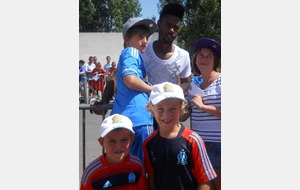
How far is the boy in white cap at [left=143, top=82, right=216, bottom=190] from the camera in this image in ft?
8.37

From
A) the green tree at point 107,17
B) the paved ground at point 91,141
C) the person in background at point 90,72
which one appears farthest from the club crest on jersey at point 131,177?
the green tree at point 107,17

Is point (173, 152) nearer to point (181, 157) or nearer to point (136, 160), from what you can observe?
point (181, 157)

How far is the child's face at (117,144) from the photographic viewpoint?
2.61 metres

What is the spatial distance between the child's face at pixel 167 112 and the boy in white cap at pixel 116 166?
214 millimetres

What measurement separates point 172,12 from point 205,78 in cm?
66

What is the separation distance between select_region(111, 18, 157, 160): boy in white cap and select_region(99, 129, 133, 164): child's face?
0.52 ft

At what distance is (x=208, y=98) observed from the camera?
2.96 meters

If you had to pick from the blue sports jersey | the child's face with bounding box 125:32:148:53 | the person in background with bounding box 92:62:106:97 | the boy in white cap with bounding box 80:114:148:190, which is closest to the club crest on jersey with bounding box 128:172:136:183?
the boy in white cap with bounding box 80:114:148:190

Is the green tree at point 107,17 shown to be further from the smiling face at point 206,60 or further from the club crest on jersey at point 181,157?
the club crest on jersey at point 181,157

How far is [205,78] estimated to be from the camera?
304 cm

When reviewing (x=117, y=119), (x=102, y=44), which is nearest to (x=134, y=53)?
(x=117, y=119)

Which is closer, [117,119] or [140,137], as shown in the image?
[117,119]

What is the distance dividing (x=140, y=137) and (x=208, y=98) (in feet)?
1.99

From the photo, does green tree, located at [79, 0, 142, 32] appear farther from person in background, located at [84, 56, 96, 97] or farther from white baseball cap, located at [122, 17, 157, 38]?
white baseball cap, located at [122, 17, 157, 38]
